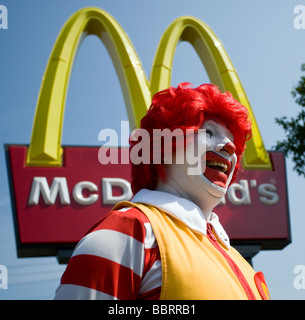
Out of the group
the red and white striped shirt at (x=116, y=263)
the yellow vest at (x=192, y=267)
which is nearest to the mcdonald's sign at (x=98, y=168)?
the yellow vest at (x=192, y=267)

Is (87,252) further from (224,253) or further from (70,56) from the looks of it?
(70,56)

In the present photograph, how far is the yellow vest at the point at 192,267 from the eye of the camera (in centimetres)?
153

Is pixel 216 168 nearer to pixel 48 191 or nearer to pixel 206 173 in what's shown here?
pixel 206 173

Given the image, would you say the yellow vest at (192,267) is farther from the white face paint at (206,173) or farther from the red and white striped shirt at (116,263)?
the white face paint at (206,173)

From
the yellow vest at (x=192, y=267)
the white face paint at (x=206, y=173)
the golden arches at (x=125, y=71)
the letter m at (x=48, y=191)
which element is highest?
the golden arches at (x=125, y=71)

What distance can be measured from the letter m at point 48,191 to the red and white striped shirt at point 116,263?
5.05m

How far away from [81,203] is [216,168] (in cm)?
491

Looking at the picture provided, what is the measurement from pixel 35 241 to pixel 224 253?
16.2 feet

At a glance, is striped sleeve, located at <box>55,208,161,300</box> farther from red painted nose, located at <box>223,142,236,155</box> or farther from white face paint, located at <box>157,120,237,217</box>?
red painted nose, located at <box>223,142,236,155</box>

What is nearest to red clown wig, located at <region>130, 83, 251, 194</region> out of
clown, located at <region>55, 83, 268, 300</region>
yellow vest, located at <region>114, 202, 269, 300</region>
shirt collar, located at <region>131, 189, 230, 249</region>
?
clown, located at <region>55, 83, 268, 300</region>

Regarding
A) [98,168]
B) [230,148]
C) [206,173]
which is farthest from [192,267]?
[98,168]

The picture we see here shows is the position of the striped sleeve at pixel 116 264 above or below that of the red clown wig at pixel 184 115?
below
